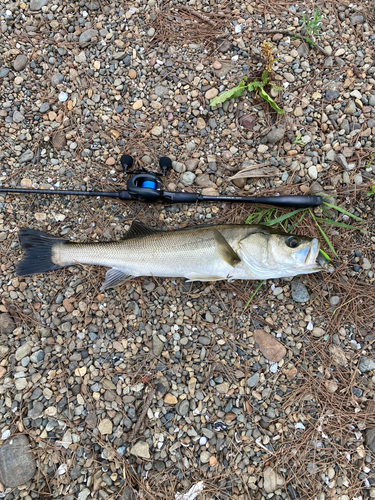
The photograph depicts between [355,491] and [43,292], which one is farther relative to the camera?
[43,292]

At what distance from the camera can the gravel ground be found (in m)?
3.22

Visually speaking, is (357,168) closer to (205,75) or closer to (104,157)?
(205,75)

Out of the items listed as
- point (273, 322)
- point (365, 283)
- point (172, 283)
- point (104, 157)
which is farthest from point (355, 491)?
point (104, 157)

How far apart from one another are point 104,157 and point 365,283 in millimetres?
3558

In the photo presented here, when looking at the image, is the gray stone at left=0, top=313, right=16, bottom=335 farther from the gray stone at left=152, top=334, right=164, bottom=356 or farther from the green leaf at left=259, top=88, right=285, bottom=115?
the green leaf at left=259, top=88, right=285, bottom=115

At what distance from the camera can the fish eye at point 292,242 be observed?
308 centimetres

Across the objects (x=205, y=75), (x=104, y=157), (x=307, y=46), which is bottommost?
(x=104, y=157)

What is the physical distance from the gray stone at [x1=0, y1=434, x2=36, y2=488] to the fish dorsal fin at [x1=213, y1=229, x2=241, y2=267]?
304 cm

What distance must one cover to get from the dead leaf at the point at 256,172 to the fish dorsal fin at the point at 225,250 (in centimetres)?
90

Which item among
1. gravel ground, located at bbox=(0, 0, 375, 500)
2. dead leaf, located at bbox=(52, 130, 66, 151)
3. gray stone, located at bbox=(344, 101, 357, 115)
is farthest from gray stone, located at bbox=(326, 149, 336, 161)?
dead leaf, located at bbox=(52, 130, 66, 151)

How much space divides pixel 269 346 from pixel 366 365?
3.69 ft

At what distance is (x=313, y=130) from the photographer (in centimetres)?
365

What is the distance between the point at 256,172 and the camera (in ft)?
11.8

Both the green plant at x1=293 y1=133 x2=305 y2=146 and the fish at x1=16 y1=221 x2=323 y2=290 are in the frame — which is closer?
the fish at x1=16 y1=221 x2=323 y2=290
